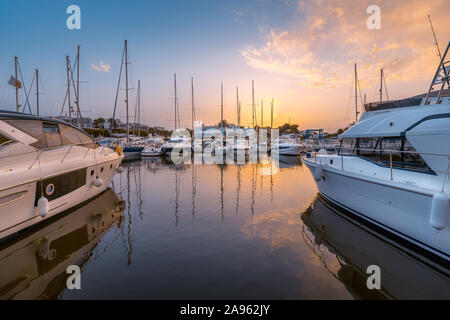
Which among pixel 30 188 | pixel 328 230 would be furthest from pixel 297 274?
pixel 30 188

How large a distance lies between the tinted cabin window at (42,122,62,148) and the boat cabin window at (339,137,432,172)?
370 inches

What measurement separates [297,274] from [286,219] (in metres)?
3.03

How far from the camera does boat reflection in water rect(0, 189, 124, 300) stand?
3.82 metres

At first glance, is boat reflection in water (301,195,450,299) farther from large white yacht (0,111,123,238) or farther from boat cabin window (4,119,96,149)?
boat cabin window (4,119,96,149)

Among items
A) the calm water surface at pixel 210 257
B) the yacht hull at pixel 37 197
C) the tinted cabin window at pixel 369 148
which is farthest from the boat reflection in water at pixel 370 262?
the yacht hull at pixel 37 197

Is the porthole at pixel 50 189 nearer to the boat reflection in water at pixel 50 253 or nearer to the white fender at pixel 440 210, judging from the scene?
the boat reflection in water at pixel 50 253

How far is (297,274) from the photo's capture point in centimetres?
416

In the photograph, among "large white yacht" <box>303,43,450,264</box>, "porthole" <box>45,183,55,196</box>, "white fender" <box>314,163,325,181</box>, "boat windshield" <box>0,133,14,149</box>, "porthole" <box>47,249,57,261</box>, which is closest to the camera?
"large white yacht" <box>303,43,450,264</box>

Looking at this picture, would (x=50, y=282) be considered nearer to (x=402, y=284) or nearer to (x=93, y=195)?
(x=93, y=195)

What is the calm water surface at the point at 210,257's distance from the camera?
Result: 3733mm

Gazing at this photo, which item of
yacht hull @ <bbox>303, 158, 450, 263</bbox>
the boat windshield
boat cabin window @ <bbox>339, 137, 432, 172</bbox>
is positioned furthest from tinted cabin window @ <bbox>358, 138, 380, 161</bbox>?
the boat windshield

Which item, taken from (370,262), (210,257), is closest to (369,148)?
(370,262)

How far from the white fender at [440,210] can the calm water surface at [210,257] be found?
3.42 feet

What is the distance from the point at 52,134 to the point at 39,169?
2.09m
